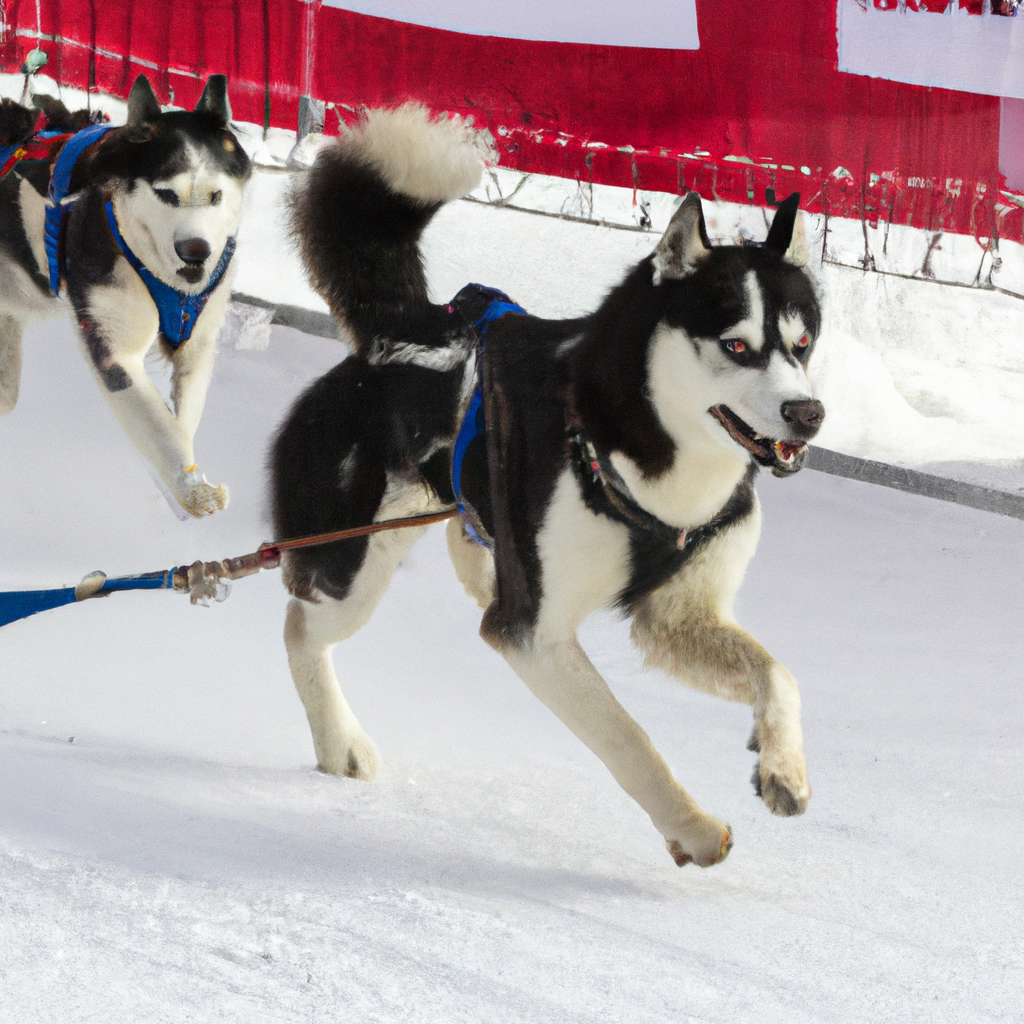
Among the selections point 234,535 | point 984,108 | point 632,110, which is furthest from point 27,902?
point 984,108

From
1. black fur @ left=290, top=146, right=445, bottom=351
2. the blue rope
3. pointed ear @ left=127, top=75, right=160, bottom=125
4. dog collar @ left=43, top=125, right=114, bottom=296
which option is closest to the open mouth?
black fur @ left=290, top=146, right=445, bottom=351

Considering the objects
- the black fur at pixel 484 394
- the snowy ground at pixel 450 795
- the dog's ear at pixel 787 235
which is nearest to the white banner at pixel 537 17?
the snowy ground at pixel 450 795

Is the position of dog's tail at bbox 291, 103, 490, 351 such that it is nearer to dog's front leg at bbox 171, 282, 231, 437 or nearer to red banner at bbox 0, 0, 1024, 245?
dog's front leg at bbox 171, 282, 231, 437

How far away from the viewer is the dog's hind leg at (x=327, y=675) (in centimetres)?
165

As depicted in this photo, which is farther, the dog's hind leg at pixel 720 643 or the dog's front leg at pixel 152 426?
the dog's front leg at pixel 152 426

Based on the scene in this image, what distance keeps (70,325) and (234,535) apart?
70 centimetres

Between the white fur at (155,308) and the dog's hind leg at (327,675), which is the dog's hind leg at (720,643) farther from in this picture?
the white fur at (155,308)

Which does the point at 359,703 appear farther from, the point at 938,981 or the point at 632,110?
the point at 632,110

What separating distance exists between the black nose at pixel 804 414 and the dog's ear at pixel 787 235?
205 mm

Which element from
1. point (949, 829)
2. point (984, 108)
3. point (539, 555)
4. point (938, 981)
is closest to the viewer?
point (938, 981)

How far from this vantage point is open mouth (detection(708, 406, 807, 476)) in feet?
3.71

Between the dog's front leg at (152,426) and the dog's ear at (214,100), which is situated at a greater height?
the dog's ear at (214,100)

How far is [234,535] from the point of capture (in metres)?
2.45

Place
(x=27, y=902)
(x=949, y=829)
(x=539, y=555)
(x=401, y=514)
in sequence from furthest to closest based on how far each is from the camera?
(x=949, y=829) < (x=401, y=514) < (x=539, y=555) < (x=27, y=902)
